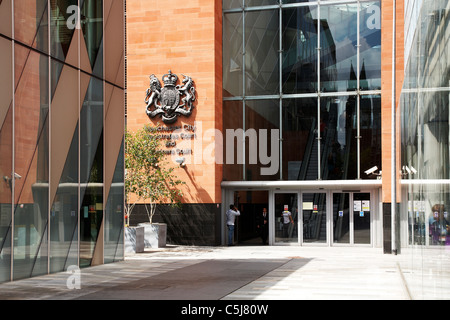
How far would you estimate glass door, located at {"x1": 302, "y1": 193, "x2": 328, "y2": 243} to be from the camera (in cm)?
2564

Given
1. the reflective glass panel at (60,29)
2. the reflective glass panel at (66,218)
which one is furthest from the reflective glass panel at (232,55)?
the reflective glass panel at (66,218)

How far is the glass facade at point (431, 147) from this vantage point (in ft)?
21.5

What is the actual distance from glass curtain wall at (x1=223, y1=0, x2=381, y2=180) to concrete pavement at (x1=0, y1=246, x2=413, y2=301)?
15.9 ft

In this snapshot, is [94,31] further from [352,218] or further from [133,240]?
[352,218]

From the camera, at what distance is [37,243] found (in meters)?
15.0

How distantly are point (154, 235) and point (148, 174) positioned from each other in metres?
2.44

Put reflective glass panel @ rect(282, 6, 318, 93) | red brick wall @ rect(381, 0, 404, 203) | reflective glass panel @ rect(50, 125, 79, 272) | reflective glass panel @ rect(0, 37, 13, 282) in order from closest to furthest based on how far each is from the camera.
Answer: reflective glass panel @ rect(0, 37, 13, 282)
reflective glass panel @ rect(50, 125, 79, 272)
red brick wall @ rect(381, 0, 404, 203)
reflective glass panel @ rect(282, 6, 318, 93)

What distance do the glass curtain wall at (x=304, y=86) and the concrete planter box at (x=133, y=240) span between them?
5416mm

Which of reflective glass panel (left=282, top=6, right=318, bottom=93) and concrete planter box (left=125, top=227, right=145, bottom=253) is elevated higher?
reflective glass panel (left=282, top=6, right=318, bottom=93)

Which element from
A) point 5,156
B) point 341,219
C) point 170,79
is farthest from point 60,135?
point 341,219

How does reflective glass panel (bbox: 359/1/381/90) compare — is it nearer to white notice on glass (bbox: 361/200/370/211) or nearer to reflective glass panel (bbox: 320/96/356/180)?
reflective glass panel (bbox: 320/96/356/180)

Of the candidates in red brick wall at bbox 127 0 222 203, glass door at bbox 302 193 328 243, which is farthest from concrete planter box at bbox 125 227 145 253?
glass door at bbox 302 193 328 243

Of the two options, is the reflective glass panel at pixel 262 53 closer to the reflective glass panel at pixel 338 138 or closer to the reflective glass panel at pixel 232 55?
the reflective glass panel at pixel 232 55
